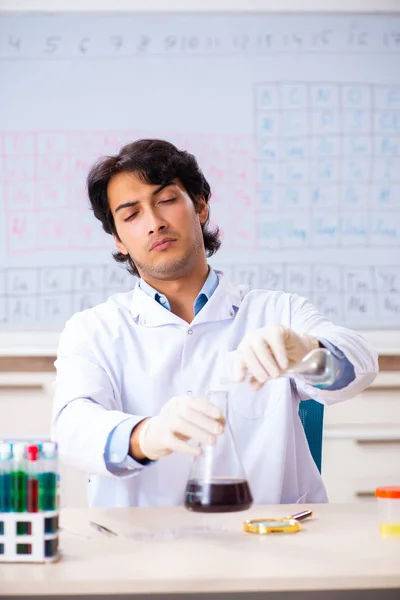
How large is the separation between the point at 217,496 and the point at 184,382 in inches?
21.6

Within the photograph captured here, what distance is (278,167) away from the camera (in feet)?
9.31

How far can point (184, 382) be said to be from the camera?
1620 millimetres

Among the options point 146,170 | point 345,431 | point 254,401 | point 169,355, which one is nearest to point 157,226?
point 146,170

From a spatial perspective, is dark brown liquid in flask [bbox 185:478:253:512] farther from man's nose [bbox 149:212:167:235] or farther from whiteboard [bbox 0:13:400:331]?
whiteboard [bbox 0:13:400:331]

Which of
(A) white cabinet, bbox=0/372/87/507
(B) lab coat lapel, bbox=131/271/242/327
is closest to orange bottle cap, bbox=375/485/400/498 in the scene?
(B) lab coat lapel, bbox=131/271/242/327

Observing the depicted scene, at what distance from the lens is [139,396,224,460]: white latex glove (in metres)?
1.09

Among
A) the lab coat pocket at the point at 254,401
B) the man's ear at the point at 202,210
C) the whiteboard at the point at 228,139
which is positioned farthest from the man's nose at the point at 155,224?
the whiteboard at the point at 228,139

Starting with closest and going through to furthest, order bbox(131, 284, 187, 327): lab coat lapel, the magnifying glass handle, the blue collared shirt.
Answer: the magnifying glass handle → the blue collared shirt → bbox(131, 284, 187, 327): lab coat lapel

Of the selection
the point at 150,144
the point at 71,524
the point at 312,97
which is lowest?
the point at 71,524

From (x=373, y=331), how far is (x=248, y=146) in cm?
79

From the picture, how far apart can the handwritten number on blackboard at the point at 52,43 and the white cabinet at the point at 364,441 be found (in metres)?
1.57

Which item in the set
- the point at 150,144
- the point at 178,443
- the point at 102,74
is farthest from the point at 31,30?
the point at 178,443

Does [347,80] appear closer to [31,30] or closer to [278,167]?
A: [278,167]

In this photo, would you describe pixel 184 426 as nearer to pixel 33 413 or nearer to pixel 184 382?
pixel 184 382
